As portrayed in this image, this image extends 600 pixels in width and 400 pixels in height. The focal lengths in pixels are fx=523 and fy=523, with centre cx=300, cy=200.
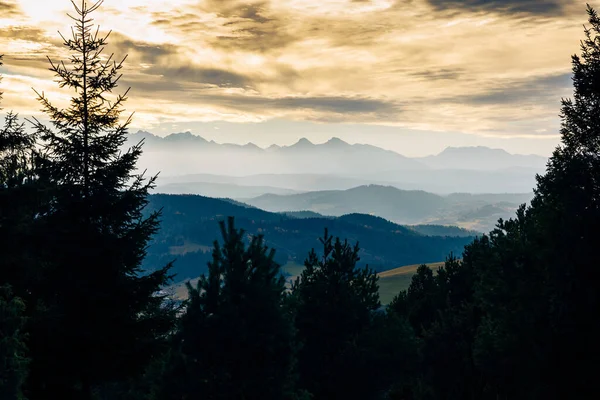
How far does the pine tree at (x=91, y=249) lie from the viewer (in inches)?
691

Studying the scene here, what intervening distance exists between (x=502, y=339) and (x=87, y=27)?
19.0 meters

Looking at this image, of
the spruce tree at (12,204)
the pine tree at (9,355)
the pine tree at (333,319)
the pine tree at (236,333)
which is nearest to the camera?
the pine tree at (9,355)

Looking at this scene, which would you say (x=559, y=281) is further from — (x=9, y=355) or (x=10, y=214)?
(x=10, y=214)

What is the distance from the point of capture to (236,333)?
53.0 ft

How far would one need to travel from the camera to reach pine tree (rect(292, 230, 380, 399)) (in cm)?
2312

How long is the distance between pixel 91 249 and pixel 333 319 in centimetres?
1163

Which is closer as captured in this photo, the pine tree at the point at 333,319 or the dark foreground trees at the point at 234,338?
the dark foreground trees at the point at 234,338

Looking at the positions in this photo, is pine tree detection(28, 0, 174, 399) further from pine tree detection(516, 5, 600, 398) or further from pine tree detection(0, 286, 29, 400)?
pine tree detection(516, 5, 600, 398)

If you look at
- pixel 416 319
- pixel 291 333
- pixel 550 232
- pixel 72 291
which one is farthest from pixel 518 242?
pixel 416 319

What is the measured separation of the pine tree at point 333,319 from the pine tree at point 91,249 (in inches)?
300

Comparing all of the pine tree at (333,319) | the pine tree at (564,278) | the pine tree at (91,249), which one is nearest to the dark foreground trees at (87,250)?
the pine tree at (91,249)

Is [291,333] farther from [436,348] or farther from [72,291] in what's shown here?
[436,348]

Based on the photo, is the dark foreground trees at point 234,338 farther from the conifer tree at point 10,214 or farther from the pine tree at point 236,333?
the conifer tree at point 10,214

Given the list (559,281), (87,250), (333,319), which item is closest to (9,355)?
(87,250)
